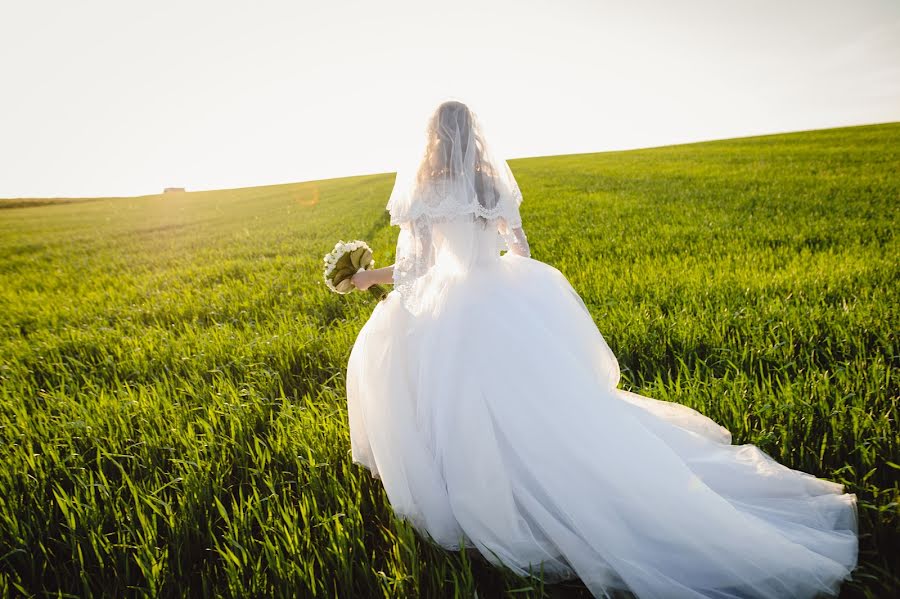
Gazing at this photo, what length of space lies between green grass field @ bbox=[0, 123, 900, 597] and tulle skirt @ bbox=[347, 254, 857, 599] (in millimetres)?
210

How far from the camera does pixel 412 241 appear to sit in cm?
258

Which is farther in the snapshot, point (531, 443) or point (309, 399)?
point (309, 399)

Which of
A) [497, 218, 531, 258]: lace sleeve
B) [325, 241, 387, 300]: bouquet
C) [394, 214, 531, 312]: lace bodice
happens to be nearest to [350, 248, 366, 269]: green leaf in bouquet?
[325, 241, 387, 300]: bouquet

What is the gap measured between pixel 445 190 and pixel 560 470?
1613mm

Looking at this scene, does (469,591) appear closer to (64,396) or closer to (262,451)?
(262,451)

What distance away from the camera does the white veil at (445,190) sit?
8.34 ft

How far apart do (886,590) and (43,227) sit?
36.5m

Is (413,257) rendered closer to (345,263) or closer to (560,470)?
(345,263)

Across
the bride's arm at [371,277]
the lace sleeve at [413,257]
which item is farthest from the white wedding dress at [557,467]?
the bride's arm at [371,277]

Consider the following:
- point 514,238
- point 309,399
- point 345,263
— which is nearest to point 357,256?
point 345,263

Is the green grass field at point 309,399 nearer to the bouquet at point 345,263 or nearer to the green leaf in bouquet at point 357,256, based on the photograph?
the bouquet at point 345,263

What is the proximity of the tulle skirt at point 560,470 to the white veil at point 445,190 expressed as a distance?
0.22 meters

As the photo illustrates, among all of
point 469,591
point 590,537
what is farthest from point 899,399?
point 469,591

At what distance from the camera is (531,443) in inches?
86.6
